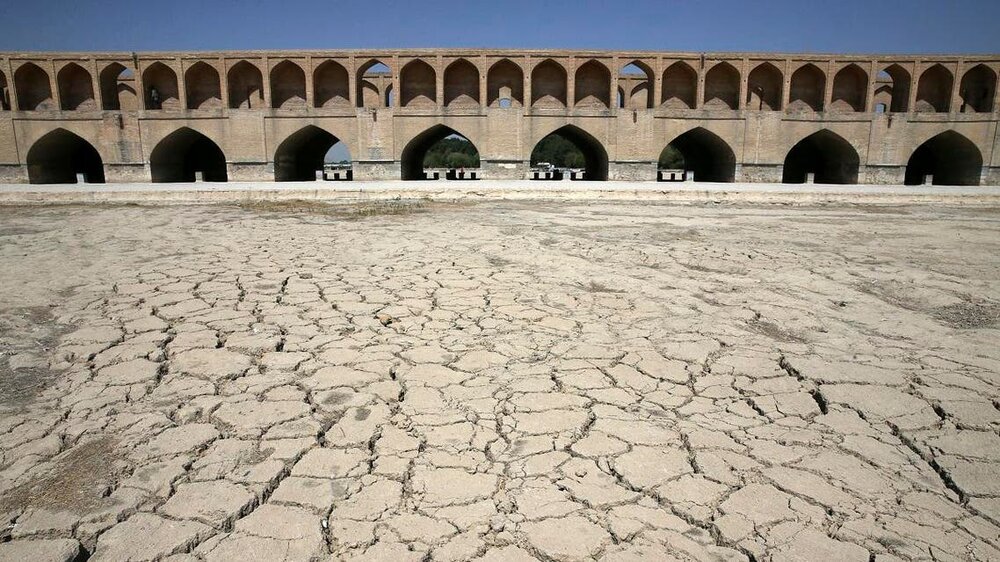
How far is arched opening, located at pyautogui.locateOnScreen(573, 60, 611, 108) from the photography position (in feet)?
67.7

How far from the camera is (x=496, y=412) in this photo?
211cm

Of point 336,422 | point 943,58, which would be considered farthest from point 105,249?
point 943,58

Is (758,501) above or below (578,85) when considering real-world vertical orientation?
below

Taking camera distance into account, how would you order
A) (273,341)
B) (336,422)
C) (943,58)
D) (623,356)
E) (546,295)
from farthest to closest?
(943,58) → (546,295) → (273,341) → (623,356) → (336,422)

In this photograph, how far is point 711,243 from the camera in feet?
19.3

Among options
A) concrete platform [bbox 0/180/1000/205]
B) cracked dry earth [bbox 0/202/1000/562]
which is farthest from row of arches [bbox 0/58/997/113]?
cracked dry earth [bbox 0/202/1000/562]

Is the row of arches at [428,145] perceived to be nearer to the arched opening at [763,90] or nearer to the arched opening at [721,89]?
the arched opening at [721,89]

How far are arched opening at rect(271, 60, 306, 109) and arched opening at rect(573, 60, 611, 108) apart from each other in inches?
383

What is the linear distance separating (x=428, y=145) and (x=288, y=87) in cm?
576

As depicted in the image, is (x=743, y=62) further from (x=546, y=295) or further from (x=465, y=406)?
(x=465, y=406)

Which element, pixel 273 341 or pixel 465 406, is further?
pixel 273 341

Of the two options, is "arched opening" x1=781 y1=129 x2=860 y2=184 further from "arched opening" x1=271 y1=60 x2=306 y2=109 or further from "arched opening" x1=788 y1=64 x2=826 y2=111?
"arched opening" x1=271 y1=60 x2=306 y2=109

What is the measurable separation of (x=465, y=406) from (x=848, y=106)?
2377 cm

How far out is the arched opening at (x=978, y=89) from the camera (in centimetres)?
2016
